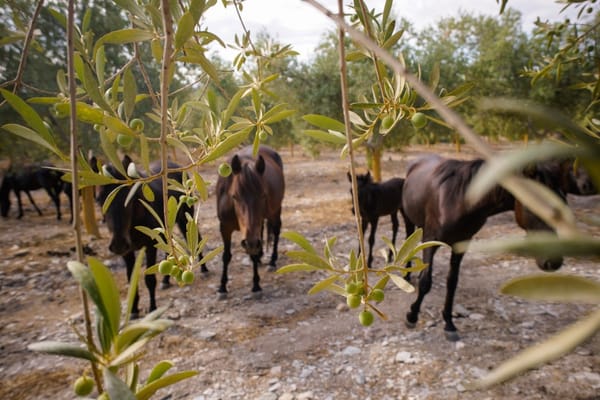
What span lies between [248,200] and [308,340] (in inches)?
56.8

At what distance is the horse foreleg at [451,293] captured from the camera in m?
2.91

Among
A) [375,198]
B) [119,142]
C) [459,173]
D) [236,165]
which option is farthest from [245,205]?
[119,142]

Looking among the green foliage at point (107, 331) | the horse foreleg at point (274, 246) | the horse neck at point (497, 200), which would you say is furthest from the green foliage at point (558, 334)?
the horse foreleg at point (274, 246)

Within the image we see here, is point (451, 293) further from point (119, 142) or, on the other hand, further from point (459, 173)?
point (119, 142)

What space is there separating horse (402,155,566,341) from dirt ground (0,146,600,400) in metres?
0.40

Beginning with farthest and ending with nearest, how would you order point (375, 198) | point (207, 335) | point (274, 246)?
1. point (274, 246)
2. point (375, 198)
3. point (207, 335)

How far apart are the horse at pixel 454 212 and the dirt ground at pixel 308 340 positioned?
15.8 inches

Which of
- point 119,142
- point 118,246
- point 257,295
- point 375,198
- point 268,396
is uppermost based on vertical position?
point 119,142

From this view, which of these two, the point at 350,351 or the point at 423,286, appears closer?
the point at 350,351

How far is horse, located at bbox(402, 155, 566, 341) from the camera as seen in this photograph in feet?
8.04

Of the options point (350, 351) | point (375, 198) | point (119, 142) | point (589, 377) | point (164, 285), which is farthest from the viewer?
point (375, 198)

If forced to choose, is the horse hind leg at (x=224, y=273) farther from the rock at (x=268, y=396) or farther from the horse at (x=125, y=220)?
the rock at (x=268, y=396)

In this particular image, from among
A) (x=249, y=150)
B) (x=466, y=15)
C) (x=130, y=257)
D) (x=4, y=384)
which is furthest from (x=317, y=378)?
(x=466, y=15)

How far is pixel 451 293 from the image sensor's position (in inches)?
117
